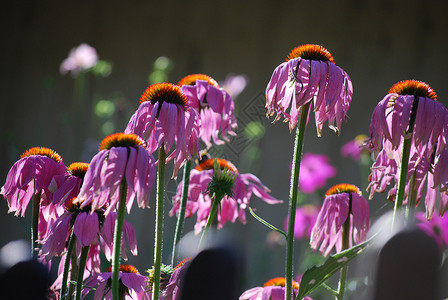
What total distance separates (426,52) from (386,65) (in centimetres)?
16

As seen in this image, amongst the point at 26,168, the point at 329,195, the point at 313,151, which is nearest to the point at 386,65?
the point at 313,151

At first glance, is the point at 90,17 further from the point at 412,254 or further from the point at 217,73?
the point at 412,254

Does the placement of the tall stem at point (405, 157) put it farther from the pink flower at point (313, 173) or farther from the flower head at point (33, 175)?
the pink flower at point (313, 173)

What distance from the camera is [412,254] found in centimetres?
54

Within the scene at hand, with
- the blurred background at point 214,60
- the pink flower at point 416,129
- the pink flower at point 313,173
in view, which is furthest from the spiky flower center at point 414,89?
the blurred background at point 214,60

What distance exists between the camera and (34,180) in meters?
0.79

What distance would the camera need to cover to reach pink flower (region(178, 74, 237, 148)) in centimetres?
100

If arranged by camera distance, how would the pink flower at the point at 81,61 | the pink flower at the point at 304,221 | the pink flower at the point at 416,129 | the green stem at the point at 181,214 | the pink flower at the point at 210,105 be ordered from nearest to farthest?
the pink flower at the point at 416,129 < the green stem at the point at 181,214 < the pink flower at the point at 210,105 < the pink flower at the point at 304,221 < the pink flower at the point at 81,61

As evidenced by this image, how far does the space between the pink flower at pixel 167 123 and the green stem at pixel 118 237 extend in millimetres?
102

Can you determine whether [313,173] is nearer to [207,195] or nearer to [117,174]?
[207,195]

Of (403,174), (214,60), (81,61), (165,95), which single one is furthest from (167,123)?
(214,60)

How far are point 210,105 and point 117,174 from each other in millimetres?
390

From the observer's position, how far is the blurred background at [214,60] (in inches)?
94.3

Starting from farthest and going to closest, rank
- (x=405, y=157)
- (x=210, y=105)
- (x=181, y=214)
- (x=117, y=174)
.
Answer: (x=210, y=105)
(x=181, y=214)
(x=405, y=157)
(x=117, y=174)
